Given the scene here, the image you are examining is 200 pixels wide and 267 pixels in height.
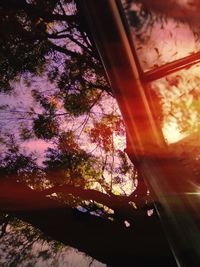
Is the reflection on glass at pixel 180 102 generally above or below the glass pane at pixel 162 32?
below

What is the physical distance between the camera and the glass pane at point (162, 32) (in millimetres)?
1452

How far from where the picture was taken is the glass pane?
1452 mm

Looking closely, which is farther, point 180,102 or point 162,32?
point 180,102

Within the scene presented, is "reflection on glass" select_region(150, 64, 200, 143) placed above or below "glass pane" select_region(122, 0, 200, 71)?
A: below

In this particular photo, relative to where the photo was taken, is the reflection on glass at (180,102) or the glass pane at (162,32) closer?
the glass pane at (162,32)

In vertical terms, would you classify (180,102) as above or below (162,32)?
below

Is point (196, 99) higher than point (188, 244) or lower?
higher

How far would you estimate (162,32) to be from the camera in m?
1.59

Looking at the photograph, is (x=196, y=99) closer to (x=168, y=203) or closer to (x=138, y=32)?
(x=138, y=32)

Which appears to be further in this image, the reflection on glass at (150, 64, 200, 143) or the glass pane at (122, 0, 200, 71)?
the reflection on glass at (150, 64, 200, 143)

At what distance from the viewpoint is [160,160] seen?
4.46ft

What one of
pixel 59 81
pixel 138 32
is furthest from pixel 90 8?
pixel 59 81

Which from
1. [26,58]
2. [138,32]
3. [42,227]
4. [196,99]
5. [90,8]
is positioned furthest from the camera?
[26,58]

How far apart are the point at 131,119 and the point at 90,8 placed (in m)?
0.44
